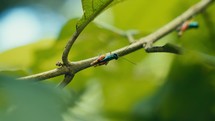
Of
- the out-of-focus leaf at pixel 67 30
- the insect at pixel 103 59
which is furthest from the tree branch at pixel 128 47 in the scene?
the out-of-focus leaf at pixel 67 30

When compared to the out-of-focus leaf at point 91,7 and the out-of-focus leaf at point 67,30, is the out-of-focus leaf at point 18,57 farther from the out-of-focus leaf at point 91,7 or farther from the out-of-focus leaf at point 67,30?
the out-of-focus leaf at point 91,7

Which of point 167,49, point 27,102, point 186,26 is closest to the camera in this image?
point 27,102

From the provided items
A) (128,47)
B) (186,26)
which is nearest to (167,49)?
(128,47)

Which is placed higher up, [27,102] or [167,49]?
[167,49]

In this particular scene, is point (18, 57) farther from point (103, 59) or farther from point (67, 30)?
point (103, 59)

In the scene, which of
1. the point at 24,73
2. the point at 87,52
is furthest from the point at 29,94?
the point at 87,52
